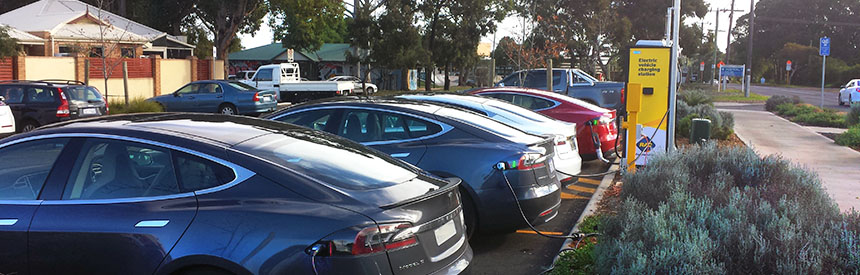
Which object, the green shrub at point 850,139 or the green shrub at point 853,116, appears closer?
the green shrub at point 850,139

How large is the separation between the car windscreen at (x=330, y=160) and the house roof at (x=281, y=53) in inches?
2070

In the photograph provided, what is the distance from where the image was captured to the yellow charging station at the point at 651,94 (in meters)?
10.3

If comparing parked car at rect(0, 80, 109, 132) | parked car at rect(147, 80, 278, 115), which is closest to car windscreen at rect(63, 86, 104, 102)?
parked car at rect(0, 80, 109, 132)

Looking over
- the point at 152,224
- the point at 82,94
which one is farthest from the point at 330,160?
the point at 82,94

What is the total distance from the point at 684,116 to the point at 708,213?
12.7 m

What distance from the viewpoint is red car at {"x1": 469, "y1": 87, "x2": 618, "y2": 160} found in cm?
1148

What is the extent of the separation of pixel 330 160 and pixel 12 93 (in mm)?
15124

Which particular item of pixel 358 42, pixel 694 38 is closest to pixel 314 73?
pixel 358 42

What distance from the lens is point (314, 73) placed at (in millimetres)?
58344

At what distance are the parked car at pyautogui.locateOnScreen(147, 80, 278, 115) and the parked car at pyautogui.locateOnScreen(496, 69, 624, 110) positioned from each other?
7.86 metres

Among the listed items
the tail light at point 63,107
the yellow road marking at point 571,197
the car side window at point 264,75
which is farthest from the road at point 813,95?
the tail light at point 63,107

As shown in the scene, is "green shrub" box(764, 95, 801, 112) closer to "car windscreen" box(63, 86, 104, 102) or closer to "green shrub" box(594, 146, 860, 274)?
"car windscreen" box(63, 86, 104, 102)

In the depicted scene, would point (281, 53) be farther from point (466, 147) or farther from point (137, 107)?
point (466, 147)

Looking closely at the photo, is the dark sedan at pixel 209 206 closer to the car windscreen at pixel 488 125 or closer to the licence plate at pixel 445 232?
the licence plate at pixel 445 232
